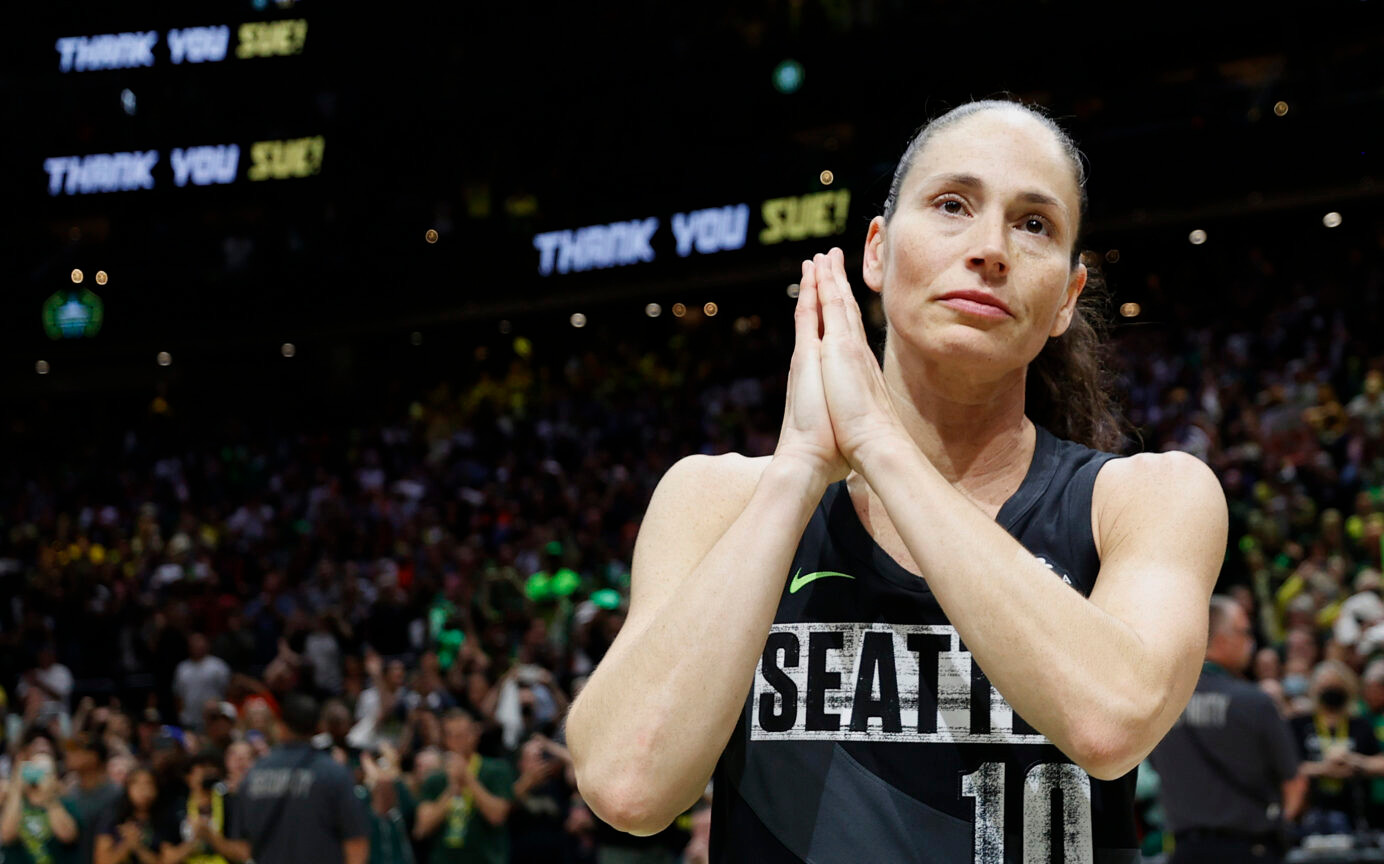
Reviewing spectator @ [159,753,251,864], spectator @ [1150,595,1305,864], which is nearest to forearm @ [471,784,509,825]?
spectator @ [159,753,251,864]

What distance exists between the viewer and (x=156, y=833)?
336 inches

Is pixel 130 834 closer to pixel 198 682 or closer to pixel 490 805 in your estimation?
pixel 490 805

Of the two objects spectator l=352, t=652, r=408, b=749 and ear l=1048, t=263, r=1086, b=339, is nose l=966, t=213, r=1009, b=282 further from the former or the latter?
spectator l=352, t=652, r=408, b=749

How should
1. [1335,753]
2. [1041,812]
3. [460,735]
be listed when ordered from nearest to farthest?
[1041,812] → [1335,753] → [460,735]

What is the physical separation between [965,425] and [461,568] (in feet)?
45.3

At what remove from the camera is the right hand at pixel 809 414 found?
1.81 m

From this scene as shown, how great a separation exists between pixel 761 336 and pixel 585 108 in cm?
445

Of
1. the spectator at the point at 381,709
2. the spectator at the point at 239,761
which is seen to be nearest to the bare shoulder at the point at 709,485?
the spectator at the point at 239,761

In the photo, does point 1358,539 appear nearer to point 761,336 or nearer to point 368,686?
point 368,686

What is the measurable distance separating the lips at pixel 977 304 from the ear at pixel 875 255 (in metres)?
0.23

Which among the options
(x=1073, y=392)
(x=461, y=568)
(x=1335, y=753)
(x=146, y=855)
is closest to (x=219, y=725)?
(x=146, y=855)

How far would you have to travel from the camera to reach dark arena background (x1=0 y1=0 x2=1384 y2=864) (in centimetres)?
1374

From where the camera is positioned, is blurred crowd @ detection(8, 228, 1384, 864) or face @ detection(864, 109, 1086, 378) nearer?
Result: face @ detection(864, 109, 1086, 378)

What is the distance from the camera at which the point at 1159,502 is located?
5.97 feet
